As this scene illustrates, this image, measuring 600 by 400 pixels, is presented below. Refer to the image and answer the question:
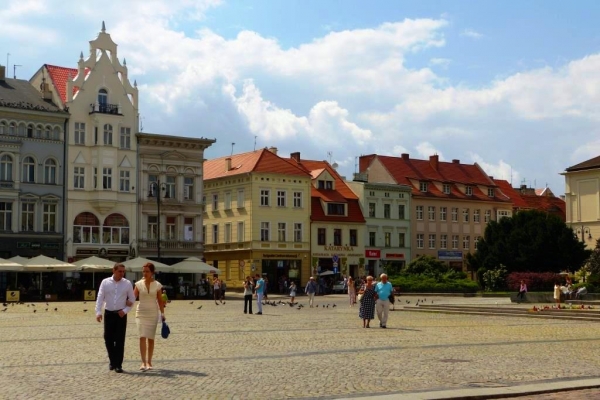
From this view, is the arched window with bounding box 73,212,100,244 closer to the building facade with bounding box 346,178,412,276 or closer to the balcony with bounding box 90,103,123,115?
the balcony with bounding box 90,103,123,115

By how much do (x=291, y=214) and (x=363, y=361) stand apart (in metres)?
61.3

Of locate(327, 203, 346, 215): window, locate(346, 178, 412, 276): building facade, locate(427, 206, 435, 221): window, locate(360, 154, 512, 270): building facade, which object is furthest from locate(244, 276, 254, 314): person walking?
locate(427, 206, 435, 221): window

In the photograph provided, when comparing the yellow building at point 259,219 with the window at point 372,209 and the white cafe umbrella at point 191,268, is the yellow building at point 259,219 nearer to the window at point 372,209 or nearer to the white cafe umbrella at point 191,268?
the window at point 372,209

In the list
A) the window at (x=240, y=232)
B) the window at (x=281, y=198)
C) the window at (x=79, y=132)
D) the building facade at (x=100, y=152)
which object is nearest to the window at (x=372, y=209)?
the window at (x=281, y=198)

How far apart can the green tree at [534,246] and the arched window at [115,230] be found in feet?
94.5

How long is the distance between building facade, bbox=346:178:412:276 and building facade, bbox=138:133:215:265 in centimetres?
1967

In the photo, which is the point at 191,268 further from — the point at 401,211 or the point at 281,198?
the point at 401,211

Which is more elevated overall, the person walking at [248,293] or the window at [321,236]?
the window at [321,236]

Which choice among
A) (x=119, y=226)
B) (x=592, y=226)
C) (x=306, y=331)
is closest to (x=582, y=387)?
(x=306, y=331)

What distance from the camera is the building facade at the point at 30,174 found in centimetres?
6044

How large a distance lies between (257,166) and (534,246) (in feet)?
75.9

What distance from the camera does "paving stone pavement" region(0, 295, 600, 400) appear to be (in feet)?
42.8

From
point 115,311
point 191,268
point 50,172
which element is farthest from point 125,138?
point 115,311

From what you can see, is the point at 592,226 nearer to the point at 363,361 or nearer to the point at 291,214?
the point at 291,214
